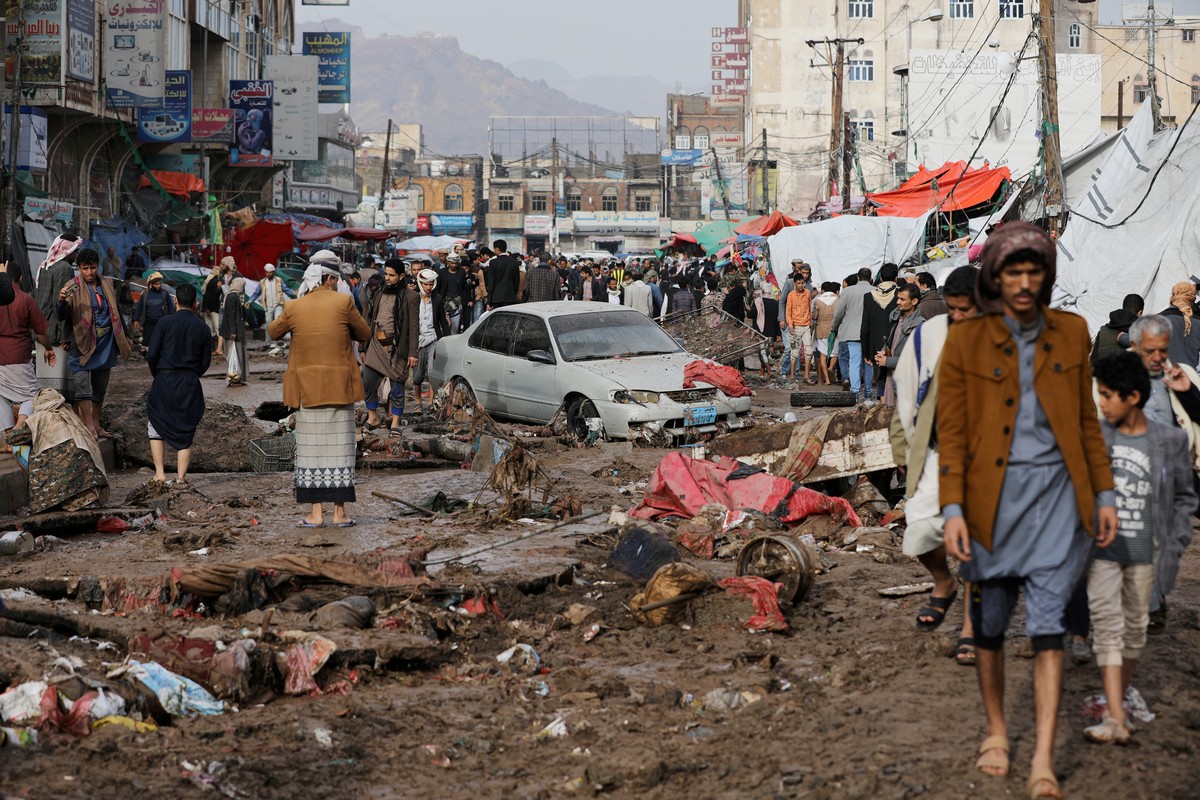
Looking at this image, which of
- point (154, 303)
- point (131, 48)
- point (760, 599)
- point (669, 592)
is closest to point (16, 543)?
point (669, 592)

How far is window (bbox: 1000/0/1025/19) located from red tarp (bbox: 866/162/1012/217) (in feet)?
177

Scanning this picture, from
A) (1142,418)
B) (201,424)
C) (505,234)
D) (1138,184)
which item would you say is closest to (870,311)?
(1138,184)

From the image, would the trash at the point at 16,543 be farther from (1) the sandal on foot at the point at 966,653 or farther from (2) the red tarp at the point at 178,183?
(2) the red tarp at the point at 178,183

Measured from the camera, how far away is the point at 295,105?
46.0 metres

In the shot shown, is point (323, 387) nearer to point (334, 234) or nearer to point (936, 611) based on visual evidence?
point (936, 611)

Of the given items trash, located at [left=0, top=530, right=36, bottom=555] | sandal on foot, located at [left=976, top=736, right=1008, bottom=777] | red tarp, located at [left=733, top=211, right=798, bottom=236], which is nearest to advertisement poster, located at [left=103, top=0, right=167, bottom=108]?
red tarp, located at [left=733, top=211, right=798, bottom=236]

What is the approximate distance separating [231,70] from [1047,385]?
45.0m

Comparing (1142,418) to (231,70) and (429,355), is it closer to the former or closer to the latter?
(429,355)

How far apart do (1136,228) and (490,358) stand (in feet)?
30.7

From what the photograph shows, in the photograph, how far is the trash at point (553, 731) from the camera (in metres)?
5.30

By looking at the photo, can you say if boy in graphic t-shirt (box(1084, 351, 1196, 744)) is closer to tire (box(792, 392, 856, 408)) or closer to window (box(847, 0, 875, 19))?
tire (box(792, 392, 856, 408))

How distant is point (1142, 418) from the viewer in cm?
492

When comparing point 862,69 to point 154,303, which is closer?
point 154,303

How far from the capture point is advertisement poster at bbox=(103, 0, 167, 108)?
101ft
